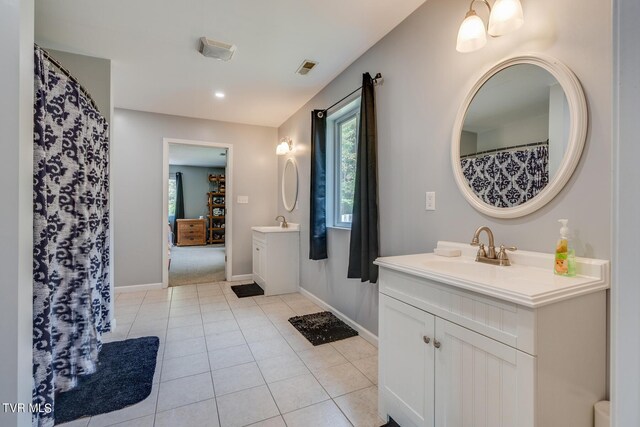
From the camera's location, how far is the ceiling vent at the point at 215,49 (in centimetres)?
233

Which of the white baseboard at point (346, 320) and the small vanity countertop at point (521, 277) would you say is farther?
the white baseboard at point (346, 320)

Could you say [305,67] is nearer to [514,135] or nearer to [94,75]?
[94,75]

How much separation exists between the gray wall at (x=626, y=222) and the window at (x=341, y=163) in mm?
2441

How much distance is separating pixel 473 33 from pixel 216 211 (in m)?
8.73

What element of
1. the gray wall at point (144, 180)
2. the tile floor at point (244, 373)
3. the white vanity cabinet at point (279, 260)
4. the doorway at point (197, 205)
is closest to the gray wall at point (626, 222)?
the tile floor at point (244, 373)

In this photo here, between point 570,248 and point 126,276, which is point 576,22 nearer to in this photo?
point 570,248

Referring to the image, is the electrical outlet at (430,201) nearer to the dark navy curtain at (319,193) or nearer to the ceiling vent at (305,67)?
the dark navy curtain at (319,193)

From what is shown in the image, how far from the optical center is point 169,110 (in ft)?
12.9

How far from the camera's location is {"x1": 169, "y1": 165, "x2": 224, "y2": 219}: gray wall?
9109 mm

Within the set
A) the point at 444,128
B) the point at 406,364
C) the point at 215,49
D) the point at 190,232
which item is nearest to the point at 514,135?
the point at 444,128

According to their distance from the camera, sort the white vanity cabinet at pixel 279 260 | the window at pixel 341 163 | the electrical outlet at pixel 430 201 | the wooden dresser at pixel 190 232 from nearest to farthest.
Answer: the electrical outlet at pixel 430 201 → the window at pixel 341 163 → the white vanity cabinet at pixel 279 260 → the wooden dresser at pixel 190 232

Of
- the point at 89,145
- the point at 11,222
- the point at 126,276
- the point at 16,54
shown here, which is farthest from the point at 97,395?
the point at 126,276

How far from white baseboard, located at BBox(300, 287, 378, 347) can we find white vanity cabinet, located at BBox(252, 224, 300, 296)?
0.26 meters

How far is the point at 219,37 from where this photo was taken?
230 cm
